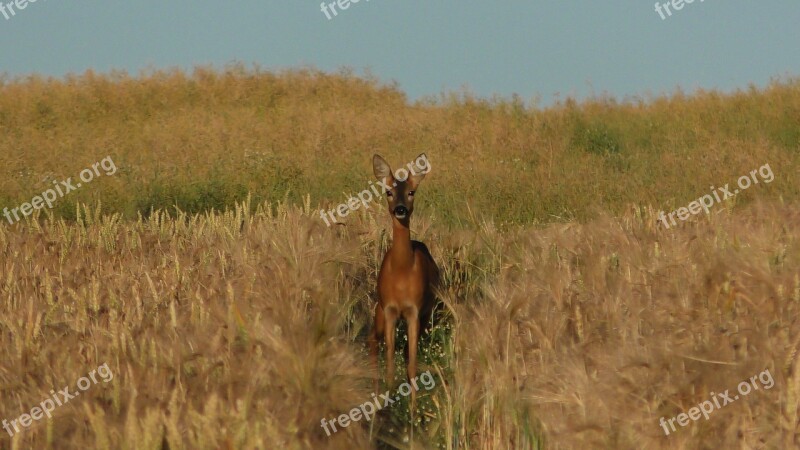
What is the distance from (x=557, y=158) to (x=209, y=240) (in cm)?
1080

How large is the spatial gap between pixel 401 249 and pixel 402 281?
26 centimetres

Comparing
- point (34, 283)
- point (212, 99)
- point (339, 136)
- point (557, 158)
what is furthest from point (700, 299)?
point (212, 99)

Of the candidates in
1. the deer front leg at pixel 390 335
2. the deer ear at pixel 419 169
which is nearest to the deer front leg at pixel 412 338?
the deer front leg at pixel 390 335

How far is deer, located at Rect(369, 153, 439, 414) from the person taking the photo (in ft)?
22.1

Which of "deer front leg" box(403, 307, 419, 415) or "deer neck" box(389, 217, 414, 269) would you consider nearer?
"deer front leg" box(403, 307, 419, 415)

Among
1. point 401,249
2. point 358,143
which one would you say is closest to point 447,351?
point 401,249

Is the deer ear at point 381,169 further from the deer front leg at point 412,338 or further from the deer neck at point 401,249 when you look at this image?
the deer front leg at point 412,338

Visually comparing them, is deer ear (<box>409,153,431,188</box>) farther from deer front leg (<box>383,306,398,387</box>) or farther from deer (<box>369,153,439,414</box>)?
deer front leg (<box>383,306,398,387</box>)

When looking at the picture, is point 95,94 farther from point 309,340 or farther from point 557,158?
point 309,340

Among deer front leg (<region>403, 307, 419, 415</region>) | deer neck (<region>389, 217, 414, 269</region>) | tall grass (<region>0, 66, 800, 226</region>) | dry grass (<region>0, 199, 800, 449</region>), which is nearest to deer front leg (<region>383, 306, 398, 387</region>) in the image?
deer front leg (<region>403, 307, 419, 415</region>)

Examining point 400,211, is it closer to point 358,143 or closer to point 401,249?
point 401,249

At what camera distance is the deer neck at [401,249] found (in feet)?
22.6

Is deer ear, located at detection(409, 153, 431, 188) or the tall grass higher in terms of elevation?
the tall grass

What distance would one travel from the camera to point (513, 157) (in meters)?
18.7
